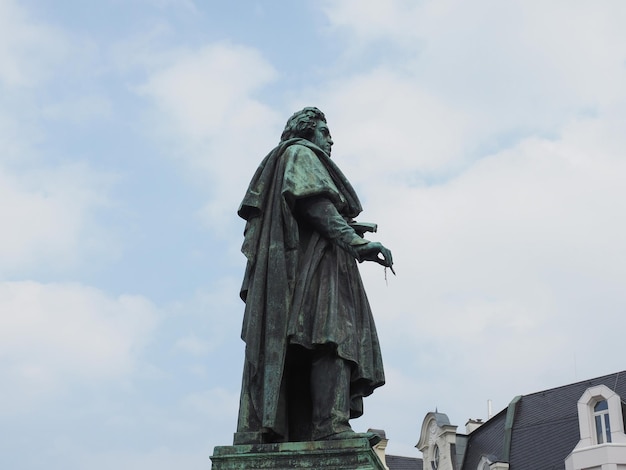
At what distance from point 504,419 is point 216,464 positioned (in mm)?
44456

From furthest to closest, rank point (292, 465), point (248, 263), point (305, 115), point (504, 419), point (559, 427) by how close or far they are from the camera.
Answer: point (504, 419) < point (559, 427) < point (305, 115) < point (248, 263) < point (292, 465)

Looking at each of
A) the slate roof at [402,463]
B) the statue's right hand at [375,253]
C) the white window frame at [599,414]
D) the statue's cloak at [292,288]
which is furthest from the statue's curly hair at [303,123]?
the slate roof at [402,463]

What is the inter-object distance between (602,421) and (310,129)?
1458 inches

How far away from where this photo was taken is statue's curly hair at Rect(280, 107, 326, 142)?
34.2 ft

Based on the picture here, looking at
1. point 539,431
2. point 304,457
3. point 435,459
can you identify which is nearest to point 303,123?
point 304,457

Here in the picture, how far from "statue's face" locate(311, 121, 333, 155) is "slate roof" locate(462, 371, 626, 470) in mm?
36929

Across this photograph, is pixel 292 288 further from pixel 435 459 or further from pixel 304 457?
pixel 435 459

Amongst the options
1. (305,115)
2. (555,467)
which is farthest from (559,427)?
(305,115)

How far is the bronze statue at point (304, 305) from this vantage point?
9.14m

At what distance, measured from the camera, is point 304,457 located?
28.2ft

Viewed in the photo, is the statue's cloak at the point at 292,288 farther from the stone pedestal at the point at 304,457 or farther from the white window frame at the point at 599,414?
the white window frame at the point at 599,414

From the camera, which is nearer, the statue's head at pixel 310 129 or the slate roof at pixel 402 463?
the statue's head at pixel 310 129

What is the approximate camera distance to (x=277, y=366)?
30.0 ft

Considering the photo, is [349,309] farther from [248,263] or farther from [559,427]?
[559,427]
